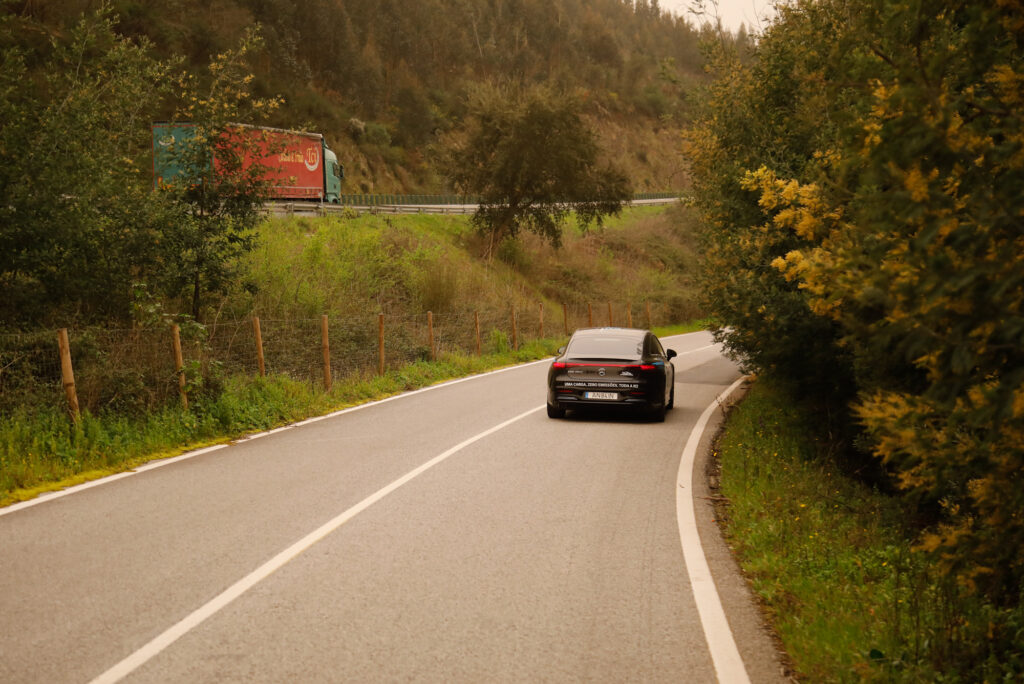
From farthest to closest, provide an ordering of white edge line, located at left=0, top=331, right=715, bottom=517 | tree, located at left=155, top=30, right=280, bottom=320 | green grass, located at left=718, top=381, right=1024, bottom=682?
tree, located at left=155, top=30, right=280, bottom=320 < white edge line, located at left=0, top=331, right=715, bottom=517 < green grass, located at left=718, top=381, right=1024, bottom=682

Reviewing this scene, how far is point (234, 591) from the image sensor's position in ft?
20.2

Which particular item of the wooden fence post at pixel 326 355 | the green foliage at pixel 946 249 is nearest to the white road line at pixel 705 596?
the green foliage at pixel 946 249

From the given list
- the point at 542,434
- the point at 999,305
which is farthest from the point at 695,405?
the point at 999,305

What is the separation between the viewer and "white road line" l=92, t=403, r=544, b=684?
15.9 ft

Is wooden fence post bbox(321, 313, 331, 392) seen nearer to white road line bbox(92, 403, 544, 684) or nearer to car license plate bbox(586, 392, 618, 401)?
car license plate bbox(586, 392, 618, 401)

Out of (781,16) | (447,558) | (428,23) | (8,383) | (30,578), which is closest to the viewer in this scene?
(30,578)

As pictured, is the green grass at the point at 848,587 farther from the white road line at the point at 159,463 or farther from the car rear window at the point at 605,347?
the white road line at the point at 159,463

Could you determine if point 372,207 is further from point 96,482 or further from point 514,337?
point 96,482

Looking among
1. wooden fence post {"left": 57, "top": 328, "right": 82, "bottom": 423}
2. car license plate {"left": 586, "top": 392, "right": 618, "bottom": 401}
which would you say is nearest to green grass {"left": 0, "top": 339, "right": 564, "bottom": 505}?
wooden fence post {"left": 57, "top": 328, "right": 82, "bottom": 423}

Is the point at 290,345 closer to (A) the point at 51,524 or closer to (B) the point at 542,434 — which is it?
(B) the point at 542,434

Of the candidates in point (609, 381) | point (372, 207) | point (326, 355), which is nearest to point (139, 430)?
point (326, 355)

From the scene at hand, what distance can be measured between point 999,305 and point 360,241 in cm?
3064

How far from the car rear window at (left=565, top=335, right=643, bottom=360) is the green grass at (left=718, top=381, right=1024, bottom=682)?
4460 millimetres

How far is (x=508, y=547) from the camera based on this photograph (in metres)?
7.43
